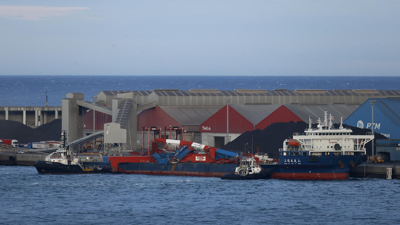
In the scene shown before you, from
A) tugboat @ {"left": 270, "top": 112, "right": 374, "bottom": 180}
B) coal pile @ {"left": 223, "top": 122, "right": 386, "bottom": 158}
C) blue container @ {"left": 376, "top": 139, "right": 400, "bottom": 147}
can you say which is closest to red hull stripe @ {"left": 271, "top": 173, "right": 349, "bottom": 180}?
tugboat @ {"left": 270, "top": 112, "right": 374, "bottom": 180}

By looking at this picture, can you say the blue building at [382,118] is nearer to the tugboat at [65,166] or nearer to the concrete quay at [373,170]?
the concrete quay at [373,170]

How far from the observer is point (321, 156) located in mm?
73125

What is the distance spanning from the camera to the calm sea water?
179 ft

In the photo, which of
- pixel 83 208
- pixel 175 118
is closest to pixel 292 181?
pixel 83 208

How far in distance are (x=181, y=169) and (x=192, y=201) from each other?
18017 mm

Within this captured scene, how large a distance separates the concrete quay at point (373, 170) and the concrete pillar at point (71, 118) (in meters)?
48.3

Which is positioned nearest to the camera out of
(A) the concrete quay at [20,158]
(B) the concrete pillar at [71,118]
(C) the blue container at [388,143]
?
(C) the blue container at [388,143]

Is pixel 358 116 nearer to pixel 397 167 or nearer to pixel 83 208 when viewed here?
pixel 397 167

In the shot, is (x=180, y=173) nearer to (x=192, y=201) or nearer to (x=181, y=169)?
(x=181, y=169)

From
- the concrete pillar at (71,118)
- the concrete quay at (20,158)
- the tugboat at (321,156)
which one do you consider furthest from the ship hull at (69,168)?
the concrete pillar at (71,118)

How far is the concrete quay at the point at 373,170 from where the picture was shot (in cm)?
7281

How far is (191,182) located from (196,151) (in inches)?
453

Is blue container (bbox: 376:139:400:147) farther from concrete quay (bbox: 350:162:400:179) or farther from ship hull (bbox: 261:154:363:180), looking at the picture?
ship hull (bbox: 261:154:363:180)

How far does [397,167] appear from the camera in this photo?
7300 centimetres
